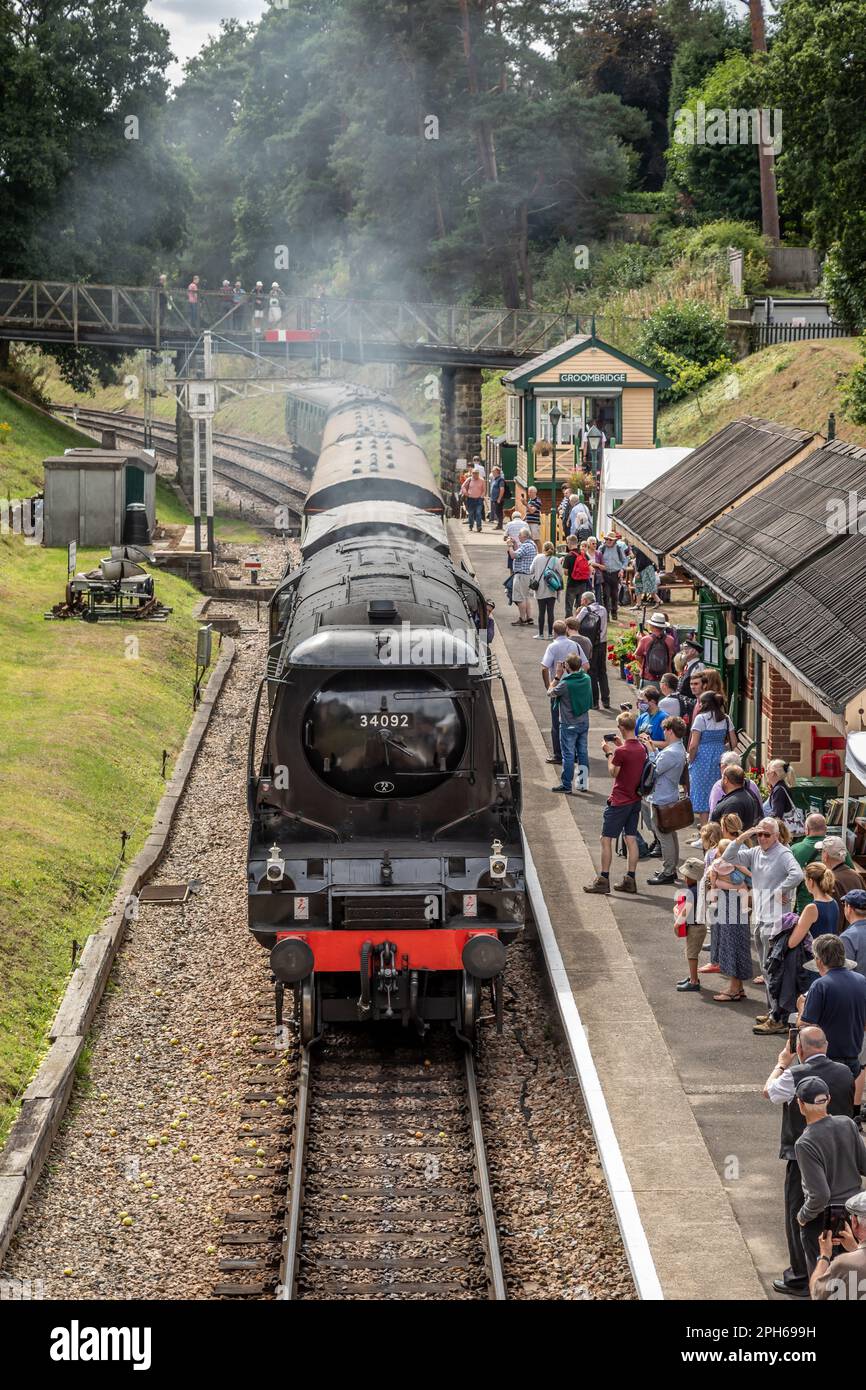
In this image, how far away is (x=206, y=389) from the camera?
35469 millimetres

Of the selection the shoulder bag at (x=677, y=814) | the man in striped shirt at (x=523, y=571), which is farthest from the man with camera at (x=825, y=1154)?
the man in striped shirt at (x=523, y=571)

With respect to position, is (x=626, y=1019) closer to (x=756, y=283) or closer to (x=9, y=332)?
(x=9, y=332)

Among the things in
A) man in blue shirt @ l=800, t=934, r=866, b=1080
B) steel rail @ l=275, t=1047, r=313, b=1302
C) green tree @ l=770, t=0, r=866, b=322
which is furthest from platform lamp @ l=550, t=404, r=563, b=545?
man in blue shirt @ l=800, t=934, r=866, b=1080

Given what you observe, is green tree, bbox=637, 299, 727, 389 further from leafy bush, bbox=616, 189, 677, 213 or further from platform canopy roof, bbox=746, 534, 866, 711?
platform canopy roof, bbox=746, 534, 866, 711

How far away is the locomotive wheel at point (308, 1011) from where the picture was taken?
41.3 ft

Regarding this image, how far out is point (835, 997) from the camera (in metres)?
9.71

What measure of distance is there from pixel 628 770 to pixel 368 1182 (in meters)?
5.73

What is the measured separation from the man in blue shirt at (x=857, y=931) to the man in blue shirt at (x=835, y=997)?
491 mm

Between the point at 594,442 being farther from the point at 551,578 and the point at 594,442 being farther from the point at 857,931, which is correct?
the point at 857,931

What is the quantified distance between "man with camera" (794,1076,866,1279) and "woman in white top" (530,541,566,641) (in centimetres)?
1765

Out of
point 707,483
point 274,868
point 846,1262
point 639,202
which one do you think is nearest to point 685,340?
point 639,202

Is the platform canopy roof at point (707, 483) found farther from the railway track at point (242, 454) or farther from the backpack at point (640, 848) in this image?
the railway track at point (242, 454)

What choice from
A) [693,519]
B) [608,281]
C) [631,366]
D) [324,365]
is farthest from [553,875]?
[608,281]

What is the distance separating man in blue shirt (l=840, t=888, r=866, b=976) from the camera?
1036 cm
